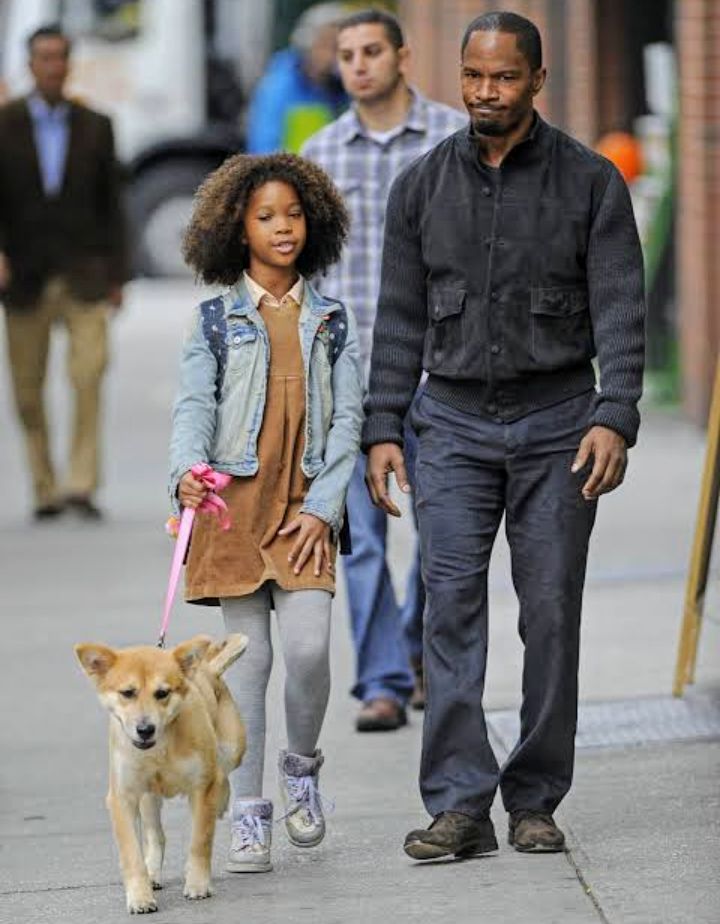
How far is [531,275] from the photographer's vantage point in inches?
234

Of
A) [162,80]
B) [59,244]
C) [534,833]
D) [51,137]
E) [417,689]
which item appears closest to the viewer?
[534,833]

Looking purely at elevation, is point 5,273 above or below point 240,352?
below

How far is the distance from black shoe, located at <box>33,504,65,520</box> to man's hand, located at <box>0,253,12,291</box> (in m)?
1.09

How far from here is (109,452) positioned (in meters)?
14.8

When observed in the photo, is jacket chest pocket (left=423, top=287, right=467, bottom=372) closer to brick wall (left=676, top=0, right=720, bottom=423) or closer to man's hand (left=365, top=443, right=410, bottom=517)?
man's hand (left=365, top=443, right=410, bottom=517)

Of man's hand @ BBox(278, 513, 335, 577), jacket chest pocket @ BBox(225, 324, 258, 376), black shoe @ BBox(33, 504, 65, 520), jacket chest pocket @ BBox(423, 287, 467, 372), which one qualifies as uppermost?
jacket chest pocket @ BBox(423, 287, 467, 372)

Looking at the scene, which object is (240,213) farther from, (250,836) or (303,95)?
(303,95)

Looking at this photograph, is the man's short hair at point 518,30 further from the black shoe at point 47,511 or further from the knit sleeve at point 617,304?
the black shoe at point 47,511

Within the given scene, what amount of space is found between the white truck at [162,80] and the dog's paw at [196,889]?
19.4 metres

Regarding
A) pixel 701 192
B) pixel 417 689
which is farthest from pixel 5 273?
pixel 417 689

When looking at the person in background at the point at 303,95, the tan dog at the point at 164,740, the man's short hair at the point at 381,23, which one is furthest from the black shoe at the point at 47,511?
the tan dog at the point at 164,740

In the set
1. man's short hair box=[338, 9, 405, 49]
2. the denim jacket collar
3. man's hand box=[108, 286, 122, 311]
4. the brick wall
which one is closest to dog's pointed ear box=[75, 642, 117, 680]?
the denim jacket collar

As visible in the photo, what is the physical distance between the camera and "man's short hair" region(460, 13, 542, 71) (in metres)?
5.86

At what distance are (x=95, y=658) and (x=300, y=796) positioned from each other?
820mm
